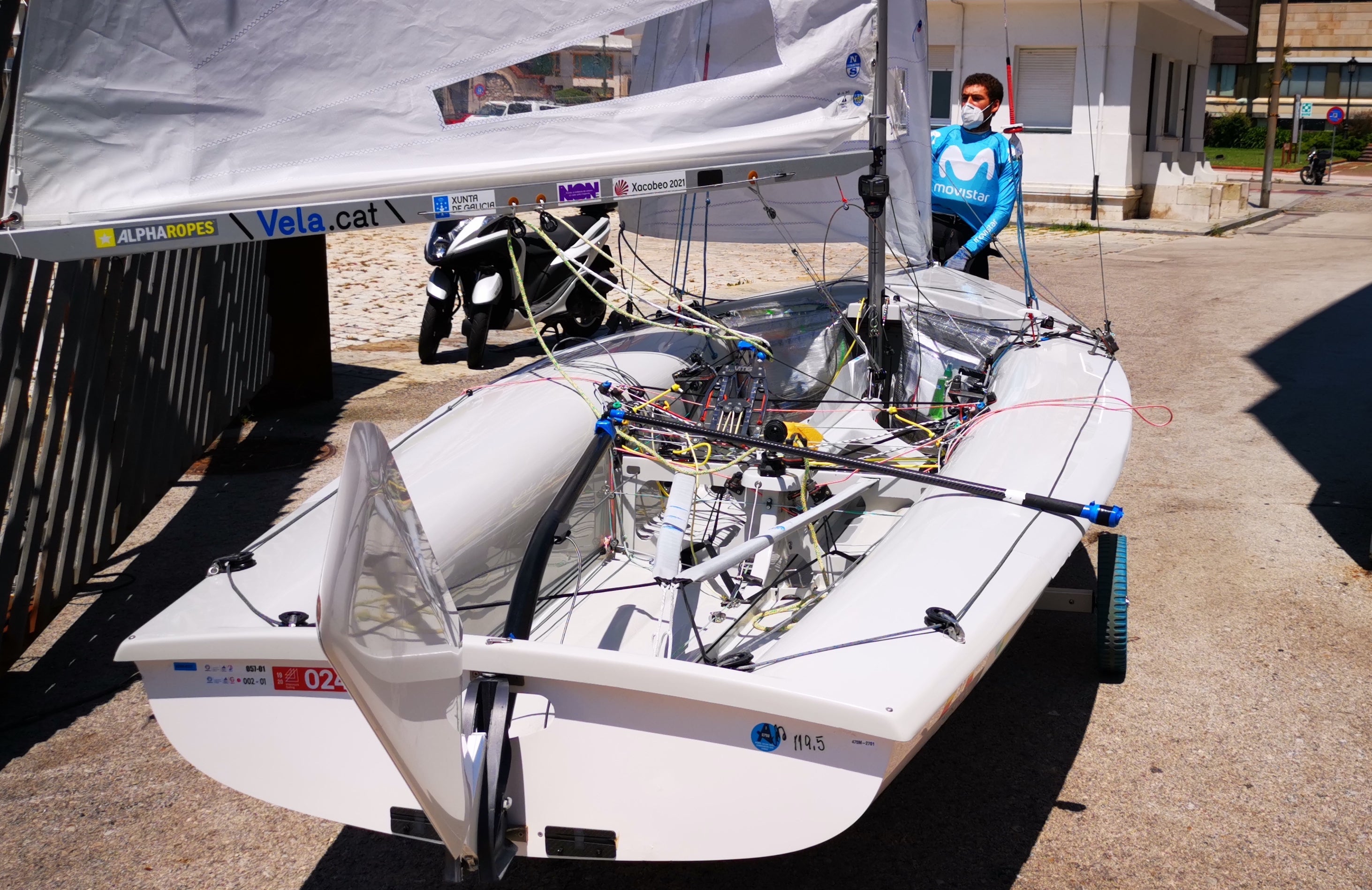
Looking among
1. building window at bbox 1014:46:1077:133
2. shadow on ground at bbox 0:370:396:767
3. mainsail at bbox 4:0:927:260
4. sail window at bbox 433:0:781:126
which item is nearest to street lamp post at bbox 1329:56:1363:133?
building window at bbox 1014:46:1077:133

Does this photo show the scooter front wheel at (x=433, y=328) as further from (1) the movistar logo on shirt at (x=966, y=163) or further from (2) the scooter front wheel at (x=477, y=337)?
(1) the movistar logo on shirt at (x=966, y=163)

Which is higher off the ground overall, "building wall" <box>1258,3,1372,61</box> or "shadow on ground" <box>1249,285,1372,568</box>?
"building wall" <box>1258,3,1372,61</box>

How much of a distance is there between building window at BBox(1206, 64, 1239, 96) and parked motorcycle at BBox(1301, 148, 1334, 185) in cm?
1937

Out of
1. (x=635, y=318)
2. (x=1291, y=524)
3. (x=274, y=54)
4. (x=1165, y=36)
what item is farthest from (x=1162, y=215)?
(x=274, y=54)

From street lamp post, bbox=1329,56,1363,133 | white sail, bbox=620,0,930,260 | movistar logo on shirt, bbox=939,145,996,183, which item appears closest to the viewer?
white sail, bbox=620,0,930,260

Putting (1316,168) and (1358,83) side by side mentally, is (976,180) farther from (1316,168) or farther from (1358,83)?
(1358,83)

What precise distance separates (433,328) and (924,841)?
5803 mm

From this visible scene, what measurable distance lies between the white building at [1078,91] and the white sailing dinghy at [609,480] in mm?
13751

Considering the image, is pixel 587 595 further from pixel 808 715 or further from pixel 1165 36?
pixel 1165 36

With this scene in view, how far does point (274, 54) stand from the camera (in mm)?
3299

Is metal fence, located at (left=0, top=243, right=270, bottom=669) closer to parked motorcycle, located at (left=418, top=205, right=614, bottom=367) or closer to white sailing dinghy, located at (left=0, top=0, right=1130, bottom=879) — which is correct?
white sailing dinghy, located at (left=0, top=0, right=1130, bottom=879)

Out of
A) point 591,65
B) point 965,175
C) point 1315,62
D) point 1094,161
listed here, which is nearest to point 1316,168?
point 1094,161

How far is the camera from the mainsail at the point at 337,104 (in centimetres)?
316

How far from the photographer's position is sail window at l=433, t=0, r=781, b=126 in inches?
138
